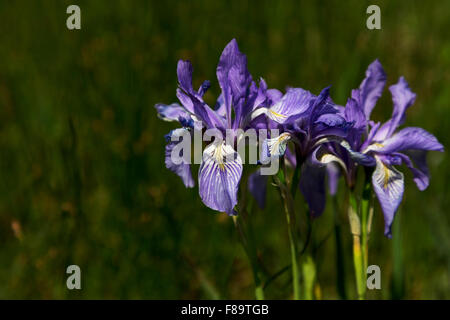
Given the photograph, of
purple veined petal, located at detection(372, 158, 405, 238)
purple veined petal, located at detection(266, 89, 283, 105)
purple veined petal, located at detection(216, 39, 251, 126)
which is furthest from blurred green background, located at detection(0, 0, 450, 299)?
purple veined petal, located at detection(216, 39, 251, 126)

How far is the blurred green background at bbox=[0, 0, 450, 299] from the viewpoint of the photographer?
2619mm

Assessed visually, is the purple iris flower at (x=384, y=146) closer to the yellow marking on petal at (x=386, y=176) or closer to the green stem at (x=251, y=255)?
the yellow marking on petal at (x=386, y=176)

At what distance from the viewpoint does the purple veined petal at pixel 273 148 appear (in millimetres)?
1526

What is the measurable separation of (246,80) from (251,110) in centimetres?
11

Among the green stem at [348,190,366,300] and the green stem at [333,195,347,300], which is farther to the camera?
the green stem at [333,195,347,300]

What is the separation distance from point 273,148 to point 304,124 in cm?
20

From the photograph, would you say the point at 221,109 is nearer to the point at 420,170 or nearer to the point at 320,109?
the point at 320,109

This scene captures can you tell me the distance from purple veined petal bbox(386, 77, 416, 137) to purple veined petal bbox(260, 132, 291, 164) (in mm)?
475

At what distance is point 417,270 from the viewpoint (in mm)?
2869

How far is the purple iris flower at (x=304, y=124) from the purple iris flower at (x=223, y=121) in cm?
8

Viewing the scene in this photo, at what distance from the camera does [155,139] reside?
3422 mm

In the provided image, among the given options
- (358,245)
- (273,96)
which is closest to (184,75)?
(273,96)

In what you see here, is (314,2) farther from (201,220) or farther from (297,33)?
(201,220)

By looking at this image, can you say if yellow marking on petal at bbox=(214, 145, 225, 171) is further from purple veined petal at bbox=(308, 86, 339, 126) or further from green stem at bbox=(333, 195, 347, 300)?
green stem at bbox=(333, 195, 347, 300)
